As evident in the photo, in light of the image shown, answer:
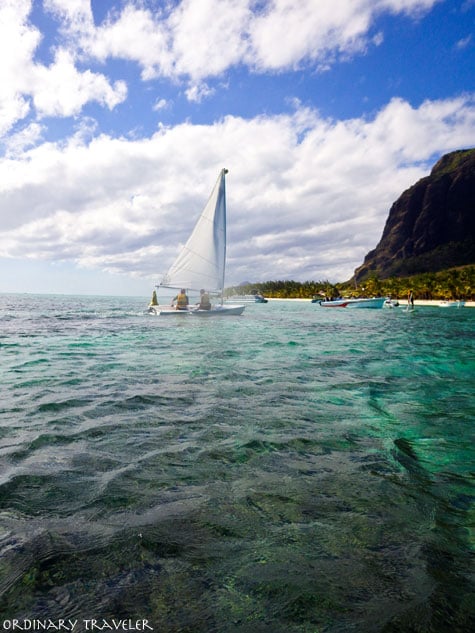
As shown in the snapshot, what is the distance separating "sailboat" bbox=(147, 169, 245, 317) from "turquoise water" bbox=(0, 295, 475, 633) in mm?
29104

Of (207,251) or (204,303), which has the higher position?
(207,251)

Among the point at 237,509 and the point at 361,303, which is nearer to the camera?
the point at 237,509

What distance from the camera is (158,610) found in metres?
2.62

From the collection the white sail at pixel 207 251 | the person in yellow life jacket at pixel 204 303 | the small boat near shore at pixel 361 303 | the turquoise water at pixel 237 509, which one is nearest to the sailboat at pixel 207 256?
the white sail at pixel 207 251

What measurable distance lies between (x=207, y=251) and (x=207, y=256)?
1.55 feet

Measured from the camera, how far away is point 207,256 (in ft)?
124

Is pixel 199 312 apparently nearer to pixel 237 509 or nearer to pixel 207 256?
pixel 207 256

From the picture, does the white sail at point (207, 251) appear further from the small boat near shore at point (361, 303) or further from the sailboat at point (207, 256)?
the small boat near shore at point (361, 303)

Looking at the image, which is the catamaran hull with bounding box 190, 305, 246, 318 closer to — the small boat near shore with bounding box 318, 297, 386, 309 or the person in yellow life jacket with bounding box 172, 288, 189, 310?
the person in yellow life jacket with bounding box 172, 288, 189, 310

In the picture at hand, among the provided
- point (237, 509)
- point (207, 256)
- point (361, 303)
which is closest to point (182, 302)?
point (207, 256)

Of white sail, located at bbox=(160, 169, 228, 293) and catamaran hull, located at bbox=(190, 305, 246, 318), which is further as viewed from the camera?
white sail, located at bbox=(160, 169, 228, 293)

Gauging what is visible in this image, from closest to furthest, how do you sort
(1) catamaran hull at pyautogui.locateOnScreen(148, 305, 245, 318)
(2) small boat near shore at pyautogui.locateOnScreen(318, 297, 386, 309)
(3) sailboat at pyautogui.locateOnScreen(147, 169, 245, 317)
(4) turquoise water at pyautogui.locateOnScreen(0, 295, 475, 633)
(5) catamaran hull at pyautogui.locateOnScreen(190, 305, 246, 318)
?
(4) turquoise water at pyautogui.locateOnScreen(0, 295, 475, 633) → (5) catamaran hull at pyautogui.locateOnScreen(190, 305, 246, 318) → (1) catamaran hull at pyautogui.locateOnScreen(148, 305, 245, 318) → (3) sailboat at pyautogui.locateOnScreen(147, 169, 245, 317) → (2) small boat near shore at pyautogui.locateOnScreen(318, 297, 386, 309)

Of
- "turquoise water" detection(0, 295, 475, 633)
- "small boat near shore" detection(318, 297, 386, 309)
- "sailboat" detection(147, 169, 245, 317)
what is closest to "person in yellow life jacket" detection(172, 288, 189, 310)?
"sailboat" detection(147, 169, 245, 317)

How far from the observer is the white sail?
37.5m
